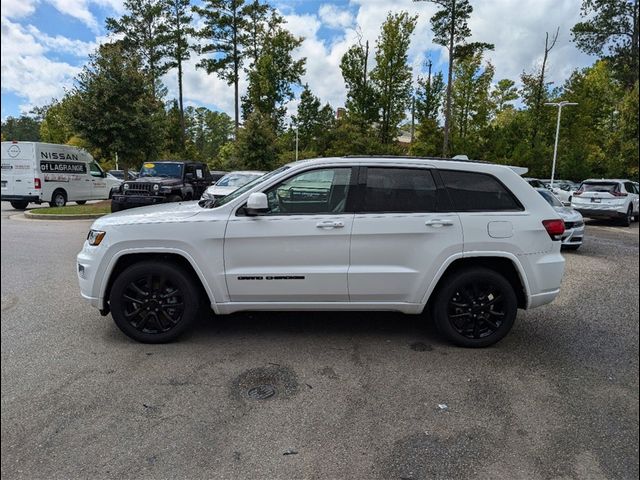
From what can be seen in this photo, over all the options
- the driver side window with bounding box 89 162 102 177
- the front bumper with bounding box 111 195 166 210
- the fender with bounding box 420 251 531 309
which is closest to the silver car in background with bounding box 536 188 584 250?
the fender with bounding box 420 251 531 309

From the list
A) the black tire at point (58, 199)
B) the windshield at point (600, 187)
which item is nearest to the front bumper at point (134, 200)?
the black tire at point (58, 199)

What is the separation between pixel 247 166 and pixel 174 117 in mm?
15876

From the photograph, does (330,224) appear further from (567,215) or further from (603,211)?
(603,211)

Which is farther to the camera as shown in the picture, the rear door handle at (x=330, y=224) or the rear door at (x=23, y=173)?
the rear door at (x=23, y=173)

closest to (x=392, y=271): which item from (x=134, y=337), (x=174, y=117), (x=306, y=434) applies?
(x=306, y=434)

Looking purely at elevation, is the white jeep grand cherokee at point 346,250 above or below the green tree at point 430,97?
below

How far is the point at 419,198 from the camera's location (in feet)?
13.4

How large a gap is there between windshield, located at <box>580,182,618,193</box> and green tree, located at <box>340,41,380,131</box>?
2363 centimetres

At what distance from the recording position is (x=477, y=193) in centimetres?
411

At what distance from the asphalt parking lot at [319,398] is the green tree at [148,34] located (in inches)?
597

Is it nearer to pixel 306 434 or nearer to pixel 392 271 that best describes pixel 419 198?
pixel 392 271

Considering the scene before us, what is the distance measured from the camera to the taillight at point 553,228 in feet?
13.3

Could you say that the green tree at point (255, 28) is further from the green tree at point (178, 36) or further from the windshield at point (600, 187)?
the windshield at point (600, 187)

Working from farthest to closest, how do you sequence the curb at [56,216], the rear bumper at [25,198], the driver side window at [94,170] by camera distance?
the driver side window at [94,170] < the rear bumper at [25,198] < the curb at [56,216]
